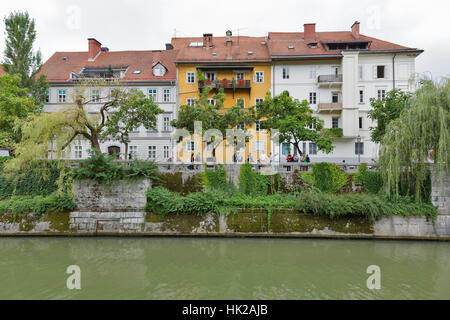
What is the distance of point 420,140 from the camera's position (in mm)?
13305

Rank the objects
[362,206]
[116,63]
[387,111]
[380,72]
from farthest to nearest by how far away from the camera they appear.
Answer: [116,63]
[380,72]
[387,111]
[362,206]

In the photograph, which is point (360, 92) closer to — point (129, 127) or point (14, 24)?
point (129, 127)

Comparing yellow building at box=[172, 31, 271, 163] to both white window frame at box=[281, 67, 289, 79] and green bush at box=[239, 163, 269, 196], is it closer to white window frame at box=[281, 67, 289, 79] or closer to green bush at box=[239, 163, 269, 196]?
white window frame at box=[281, 67, 289, 79]

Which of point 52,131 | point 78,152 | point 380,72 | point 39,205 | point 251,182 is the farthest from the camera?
point 78,152

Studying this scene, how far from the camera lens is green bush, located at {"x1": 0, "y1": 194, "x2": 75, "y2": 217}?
49.1 feet

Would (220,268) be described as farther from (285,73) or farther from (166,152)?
(285,73)

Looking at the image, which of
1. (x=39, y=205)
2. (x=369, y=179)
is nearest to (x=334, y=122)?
(x=369, y=179)

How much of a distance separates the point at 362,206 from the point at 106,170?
12207 millimetres

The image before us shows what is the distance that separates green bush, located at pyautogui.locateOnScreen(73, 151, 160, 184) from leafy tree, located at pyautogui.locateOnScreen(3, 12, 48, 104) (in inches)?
553

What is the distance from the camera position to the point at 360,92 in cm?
2880

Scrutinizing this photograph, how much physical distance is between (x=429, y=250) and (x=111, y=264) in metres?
12.7

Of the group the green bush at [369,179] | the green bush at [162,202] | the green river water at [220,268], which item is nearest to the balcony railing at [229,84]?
the green bush at [369,179]

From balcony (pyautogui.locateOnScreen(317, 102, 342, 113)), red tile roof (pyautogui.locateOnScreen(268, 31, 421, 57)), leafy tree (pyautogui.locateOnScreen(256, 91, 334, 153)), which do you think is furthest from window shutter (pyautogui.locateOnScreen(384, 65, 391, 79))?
leafy tree (pyautogui.locateOnScreen(256, 91, 334, 153))

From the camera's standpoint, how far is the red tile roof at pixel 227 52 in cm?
2948
